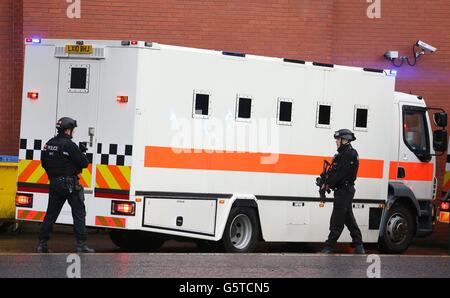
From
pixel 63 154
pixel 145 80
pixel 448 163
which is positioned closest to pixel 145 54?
pixel 145 80

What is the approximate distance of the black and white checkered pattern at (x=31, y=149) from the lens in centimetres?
1441

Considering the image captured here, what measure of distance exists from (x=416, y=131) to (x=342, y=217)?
3205 mm

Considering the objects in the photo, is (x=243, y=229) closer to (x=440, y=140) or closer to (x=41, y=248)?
(x=41, y=248)

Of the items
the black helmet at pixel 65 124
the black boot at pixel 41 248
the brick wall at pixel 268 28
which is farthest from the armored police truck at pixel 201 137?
the brick wall at pixel 268 28

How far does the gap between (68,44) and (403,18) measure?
8456 millimetres

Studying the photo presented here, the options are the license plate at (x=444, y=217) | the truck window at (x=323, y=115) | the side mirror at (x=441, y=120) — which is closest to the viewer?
the truck window at (x=323, y=115)

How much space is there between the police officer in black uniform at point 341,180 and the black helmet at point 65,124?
12.7 ft

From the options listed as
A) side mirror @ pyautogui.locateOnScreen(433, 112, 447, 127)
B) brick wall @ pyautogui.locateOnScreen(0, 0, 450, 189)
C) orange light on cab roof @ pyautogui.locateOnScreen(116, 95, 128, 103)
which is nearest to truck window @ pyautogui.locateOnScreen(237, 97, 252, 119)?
orange light on cab roof @ pyautogui.locateOnScreen(116, 95, 128, 103)

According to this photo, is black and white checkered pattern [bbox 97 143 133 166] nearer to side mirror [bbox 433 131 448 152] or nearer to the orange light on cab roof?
the orange light on cab roof

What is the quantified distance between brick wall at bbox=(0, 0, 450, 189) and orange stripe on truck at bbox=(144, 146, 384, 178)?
3.99 metres

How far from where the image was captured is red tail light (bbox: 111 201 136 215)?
44.8ft

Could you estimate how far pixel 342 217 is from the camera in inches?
592

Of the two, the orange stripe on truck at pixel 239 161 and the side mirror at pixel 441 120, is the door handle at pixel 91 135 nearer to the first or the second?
the orange stripe on truck at pixel 239 161

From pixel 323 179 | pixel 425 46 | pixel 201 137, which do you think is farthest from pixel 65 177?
pixel 425 46
